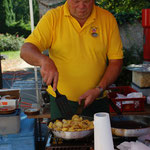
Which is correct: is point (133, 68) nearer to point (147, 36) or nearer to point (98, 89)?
point (147, 36)

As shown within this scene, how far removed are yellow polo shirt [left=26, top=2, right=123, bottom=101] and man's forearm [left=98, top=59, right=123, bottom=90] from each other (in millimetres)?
52

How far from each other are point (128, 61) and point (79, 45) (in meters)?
4.26

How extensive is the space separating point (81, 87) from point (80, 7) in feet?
2.04

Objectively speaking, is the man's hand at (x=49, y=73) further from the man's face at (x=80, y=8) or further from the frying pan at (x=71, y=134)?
the man's face at (x=80, y=8)

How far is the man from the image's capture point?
1976 mm

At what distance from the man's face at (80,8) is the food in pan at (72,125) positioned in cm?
85

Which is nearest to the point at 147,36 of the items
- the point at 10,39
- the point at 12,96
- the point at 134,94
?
the point at 134,94

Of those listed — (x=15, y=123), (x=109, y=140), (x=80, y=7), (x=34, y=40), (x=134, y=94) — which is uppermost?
(x=80, y=7)

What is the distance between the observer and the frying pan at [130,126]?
144 centimetres

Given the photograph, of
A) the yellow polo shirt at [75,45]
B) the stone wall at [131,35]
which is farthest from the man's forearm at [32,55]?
the stone wall at [131,35]

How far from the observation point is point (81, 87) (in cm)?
205

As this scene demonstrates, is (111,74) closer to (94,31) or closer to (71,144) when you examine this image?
(94,31)

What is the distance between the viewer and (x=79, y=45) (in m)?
1.99

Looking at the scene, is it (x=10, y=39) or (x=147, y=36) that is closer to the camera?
(x=147, y=36)
